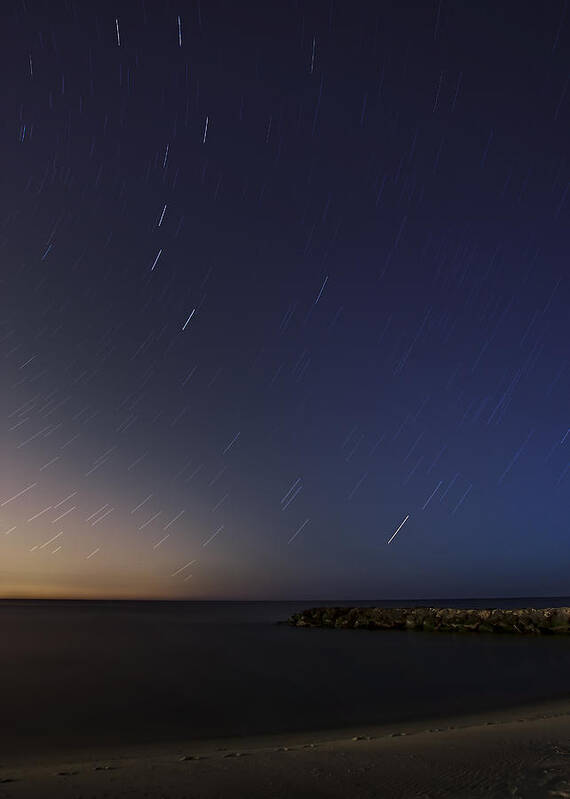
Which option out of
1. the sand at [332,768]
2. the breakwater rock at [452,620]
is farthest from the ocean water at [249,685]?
the breakwater rock at [452,620]

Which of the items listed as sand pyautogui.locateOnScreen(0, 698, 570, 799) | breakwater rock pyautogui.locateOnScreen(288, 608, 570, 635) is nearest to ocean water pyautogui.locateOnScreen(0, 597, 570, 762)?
sand pyautogui.locateOnScreen(0, 698, 570, 799)

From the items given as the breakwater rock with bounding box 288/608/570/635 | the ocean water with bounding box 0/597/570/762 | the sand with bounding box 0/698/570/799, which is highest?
the sand with bounding box 0/698/570/799

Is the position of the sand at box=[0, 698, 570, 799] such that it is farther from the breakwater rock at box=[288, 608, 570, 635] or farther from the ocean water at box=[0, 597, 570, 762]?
the breakwater rock at box=[288, 608, 570, 635]

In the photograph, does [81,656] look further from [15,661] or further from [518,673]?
[518,673]

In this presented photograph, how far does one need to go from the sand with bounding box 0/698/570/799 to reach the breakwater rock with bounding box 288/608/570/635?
31467 mm

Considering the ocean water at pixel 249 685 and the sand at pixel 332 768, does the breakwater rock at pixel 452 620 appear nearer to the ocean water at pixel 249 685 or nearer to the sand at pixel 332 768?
the ocean water at pixel 249 685

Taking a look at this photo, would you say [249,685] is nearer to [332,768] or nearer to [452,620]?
[332,768]

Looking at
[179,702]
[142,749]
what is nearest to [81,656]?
[179,702]

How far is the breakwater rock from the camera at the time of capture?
39406 mm

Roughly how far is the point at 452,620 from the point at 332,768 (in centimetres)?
3961

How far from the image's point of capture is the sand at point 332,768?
6699 mm

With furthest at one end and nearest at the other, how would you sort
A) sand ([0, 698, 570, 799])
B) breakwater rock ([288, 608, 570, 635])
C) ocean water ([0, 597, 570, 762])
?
breakwater rock ([288, 608, 570, 635]) < ocean water ([0, 597, 570, 762]) < sand ([0, 698, 570, 799])

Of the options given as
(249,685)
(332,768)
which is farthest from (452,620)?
(332,768)

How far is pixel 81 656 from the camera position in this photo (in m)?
29.6
